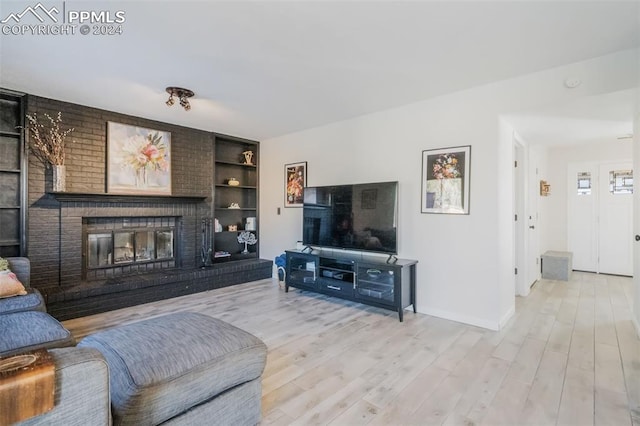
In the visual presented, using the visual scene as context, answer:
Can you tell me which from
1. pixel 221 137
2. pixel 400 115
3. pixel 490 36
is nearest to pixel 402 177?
pixel 400 115

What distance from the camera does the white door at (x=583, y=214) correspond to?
5348 mm

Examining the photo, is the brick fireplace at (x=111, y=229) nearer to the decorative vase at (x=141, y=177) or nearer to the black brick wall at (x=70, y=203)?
the black brick wall at (x=70, y=203)

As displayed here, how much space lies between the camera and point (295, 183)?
191 inches

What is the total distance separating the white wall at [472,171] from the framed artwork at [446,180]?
0.06 m

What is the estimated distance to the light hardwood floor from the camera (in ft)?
5.79

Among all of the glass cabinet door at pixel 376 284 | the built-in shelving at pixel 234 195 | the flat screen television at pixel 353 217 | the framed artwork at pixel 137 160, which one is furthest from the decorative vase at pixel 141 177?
the glass cabinet door at pixel 376 284

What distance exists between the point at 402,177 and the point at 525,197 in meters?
1.85

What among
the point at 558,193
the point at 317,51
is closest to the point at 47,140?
the point at 317,51

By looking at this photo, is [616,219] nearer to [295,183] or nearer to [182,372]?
[295,183]

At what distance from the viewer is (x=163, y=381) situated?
1.28 m

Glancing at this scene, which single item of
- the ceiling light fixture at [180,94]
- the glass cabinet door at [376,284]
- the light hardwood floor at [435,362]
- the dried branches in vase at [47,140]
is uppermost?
the ceiling light fixture at [180,94]

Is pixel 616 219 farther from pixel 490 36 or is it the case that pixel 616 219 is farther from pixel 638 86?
pixel 490 36

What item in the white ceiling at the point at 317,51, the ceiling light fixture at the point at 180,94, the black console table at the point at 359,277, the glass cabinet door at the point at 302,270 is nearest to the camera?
the white ceiling at the point at 317,51

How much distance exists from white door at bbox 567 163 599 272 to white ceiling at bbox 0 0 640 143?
2.35 metres
